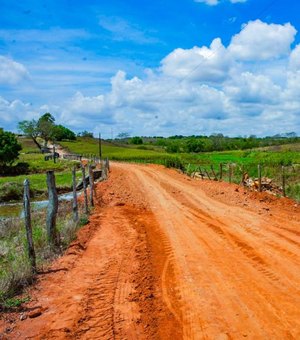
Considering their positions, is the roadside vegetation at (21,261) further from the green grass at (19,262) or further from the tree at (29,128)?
the tree at (29,128)

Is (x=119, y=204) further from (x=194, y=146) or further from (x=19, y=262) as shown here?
(x=194, y=146)

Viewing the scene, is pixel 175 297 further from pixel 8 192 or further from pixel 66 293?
pixel 8 192

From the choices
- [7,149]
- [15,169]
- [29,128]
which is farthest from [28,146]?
[15,169]

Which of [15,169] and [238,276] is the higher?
[238,276]

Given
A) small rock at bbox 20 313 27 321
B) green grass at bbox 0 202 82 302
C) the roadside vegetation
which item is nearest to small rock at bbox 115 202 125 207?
green grass at bbox 0 202 82 302

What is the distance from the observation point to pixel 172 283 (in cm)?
786

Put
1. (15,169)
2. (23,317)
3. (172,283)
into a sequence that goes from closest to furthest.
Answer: (23,317) → (172,283) → (15,169)

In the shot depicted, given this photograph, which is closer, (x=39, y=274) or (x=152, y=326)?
(x=152, y=326)

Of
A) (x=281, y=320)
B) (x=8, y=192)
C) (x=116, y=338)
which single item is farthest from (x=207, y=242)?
(x=8, y=192)

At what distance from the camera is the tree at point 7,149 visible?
66062mm

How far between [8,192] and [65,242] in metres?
29.9

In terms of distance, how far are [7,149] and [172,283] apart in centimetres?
6318

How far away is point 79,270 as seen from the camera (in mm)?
8953

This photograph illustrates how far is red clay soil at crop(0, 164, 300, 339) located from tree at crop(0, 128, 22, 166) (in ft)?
182
